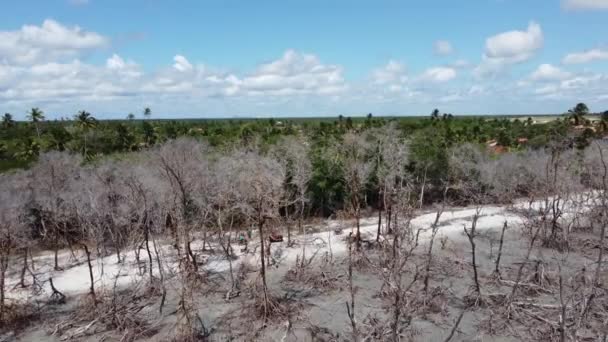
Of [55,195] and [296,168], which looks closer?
[55,195]

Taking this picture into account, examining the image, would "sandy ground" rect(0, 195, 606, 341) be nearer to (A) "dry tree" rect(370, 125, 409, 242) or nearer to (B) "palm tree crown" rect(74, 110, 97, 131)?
(A) "dry tree" rect(370, 125, 409, 242)

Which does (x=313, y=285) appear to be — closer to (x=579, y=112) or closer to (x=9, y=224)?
(x=9, y=224)

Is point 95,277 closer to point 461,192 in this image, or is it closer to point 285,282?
point 285,282

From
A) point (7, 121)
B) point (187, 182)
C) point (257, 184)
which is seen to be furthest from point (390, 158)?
point (7, 121)

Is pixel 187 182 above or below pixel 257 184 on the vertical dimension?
below

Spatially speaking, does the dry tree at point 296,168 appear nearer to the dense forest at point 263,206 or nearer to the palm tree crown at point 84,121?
the dense forest at point 263,206

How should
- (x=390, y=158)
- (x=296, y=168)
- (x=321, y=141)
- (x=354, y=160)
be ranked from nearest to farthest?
(x=354, y=160) < (x=296, y=168) < (x=390, y=158) < (x=321, y=141)
